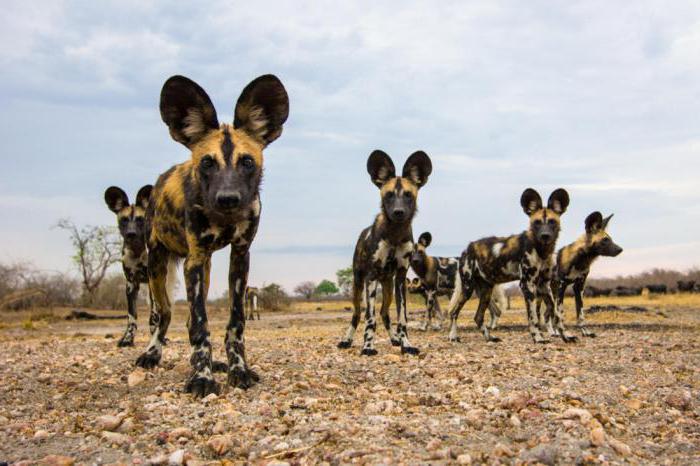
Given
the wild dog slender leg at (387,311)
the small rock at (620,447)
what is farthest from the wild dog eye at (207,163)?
the wild dog slender leg at (387,311)

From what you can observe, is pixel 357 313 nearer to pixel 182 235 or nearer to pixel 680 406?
pixel 182 235

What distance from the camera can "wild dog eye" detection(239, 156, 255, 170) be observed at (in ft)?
19.4

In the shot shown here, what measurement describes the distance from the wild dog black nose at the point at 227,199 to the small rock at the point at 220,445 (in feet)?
6.80

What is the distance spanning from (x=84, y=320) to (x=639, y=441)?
101 feet

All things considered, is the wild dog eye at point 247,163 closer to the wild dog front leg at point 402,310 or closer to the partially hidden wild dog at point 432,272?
the wild dog front leg at point 402,310

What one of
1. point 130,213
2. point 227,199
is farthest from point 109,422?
point 130,213

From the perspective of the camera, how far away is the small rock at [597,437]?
4.36 meters

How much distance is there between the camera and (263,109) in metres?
6.44

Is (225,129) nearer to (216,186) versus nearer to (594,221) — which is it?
(216,186)

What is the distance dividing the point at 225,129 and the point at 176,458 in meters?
3.28

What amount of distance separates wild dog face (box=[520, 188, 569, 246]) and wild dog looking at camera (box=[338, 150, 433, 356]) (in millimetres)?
3690

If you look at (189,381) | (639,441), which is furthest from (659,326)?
(189,381)

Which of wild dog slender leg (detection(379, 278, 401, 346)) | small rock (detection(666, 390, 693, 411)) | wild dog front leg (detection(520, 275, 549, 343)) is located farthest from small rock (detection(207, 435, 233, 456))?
wild dog front leg (detection(520, 275, 549, 343))

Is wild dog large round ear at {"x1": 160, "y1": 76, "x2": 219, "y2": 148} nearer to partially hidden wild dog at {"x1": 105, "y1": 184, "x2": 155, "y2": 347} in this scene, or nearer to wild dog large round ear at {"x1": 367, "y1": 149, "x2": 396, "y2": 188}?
wild dog large round ear at {"x1": 367, "y1": 149, "x2": 396, "y2": 188}
